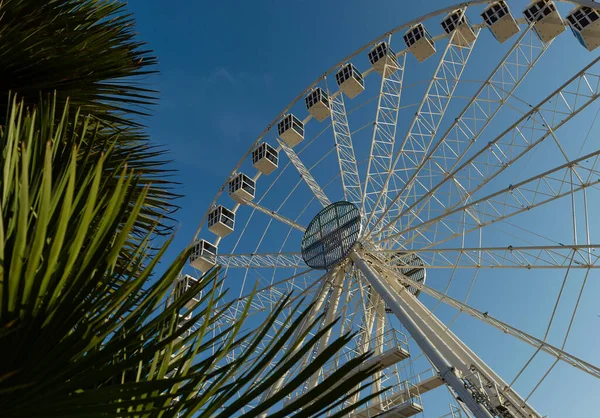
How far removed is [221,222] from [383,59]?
845 centimetres

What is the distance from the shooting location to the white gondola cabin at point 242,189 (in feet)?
72.5

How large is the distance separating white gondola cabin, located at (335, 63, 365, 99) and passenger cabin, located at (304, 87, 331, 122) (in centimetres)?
90

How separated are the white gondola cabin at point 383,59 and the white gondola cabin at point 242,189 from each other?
643 centimetres

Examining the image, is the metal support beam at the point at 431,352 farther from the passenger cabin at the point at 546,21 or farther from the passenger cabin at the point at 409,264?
the passenger cabin at the point at 546,21

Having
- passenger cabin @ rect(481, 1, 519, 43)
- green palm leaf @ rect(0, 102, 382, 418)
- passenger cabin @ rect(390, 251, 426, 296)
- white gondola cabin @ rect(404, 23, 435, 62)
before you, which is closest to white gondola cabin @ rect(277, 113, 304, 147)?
white gondola cabin @ rect(404, 23, 435, 62)

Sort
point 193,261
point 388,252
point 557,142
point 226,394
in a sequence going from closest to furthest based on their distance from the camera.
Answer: point 226,394
point 557,142
point 388,252
point 193,261

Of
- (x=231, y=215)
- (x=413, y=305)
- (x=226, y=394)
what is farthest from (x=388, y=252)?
(x=226, y=394)

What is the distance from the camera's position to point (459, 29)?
758 inches

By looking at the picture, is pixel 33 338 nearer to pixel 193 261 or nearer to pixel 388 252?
pixel 388 252

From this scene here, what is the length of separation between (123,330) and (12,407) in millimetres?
431

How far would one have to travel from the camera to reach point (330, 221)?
62.8 feet

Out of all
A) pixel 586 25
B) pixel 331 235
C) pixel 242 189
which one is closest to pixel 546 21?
pixel 586 25

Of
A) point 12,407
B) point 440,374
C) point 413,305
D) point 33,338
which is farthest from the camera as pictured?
point 413,305

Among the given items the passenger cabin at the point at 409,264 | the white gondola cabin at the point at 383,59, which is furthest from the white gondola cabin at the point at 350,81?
the passenger cabin at the point at 409,264
